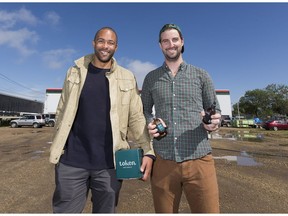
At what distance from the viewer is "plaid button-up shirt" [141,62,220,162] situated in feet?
7.29

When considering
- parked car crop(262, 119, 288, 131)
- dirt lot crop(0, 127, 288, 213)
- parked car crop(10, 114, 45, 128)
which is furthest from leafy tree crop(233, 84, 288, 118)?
dirt lot crop(0, 127, 288, 213)

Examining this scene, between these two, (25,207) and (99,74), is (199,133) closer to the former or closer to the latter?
(99,74)

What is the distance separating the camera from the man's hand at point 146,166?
219cm

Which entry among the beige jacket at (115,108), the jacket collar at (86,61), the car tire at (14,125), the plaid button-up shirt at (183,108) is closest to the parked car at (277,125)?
the car tire at (14,125)

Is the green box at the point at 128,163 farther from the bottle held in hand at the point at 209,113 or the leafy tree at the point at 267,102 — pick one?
the leafy tree at the point at 267,102

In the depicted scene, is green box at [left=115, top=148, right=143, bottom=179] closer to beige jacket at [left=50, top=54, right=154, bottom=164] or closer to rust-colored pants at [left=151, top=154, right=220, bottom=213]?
beige jacket at [left=50, top=54, right=154, bottom=164]

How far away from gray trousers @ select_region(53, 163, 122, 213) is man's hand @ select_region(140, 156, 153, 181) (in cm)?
24

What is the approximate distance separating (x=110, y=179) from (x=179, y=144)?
67 centimetres

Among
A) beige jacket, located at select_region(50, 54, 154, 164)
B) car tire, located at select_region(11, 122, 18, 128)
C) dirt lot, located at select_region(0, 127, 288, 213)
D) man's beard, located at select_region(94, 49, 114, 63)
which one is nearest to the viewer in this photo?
beige jacket, located at select_region(50, 54, 154, 164)

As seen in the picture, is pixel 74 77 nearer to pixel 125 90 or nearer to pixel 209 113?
pixel 125 90

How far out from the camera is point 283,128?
3123 cm

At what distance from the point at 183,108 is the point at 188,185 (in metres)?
0.67

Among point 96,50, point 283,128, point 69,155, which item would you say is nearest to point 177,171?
point 69,155

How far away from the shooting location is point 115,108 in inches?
89.0
